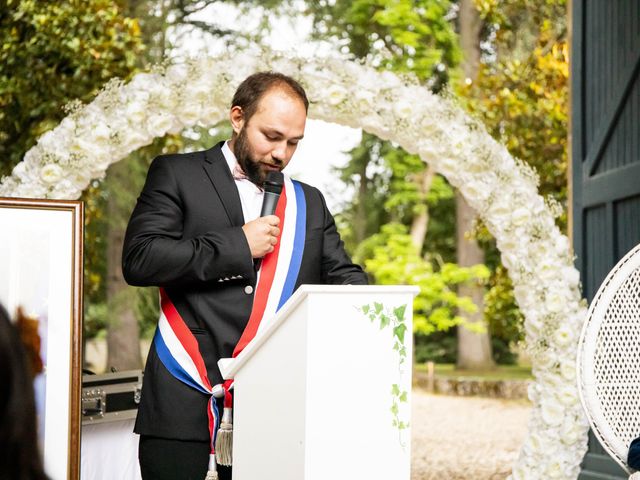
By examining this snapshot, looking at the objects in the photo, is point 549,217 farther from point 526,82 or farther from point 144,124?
point 526,82

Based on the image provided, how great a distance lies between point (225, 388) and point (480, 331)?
1132cm

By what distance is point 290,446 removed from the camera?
5.77ft

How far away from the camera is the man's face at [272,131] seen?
237 centimetres

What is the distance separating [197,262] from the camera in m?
2.21

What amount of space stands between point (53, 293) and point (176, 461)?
2.16ft

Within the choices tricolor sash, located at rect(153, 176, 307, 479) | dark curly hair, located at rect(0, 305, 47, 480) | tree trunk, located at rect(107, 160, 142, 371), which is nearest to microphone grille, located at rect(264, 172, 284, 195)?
tricolor sash, located at rect(153, 176, 307, 479)

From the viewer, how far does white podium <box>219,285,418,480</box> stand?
1715 mm

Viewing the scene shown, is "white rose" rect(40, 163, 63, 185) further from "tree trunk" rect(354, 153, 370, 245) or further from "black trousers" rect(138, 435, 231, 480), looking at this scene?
"tree trunk" rect(354, 153, 370, 245)

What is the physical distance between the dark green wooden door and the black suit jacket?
9.13 feet

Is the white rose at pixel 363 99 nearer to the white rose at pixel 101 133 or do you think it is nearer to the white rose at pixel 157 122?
the white rose at pixel 157 122

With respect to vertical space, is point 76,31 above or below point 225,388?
above

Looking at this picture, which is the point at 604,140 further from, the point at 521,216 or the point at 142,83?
the point at 142,83

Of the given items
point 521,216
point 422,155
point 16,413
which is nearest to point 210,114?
point 422,155

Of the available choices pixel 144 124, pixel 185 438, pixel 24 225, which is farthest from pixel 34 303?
pixel 144 124
